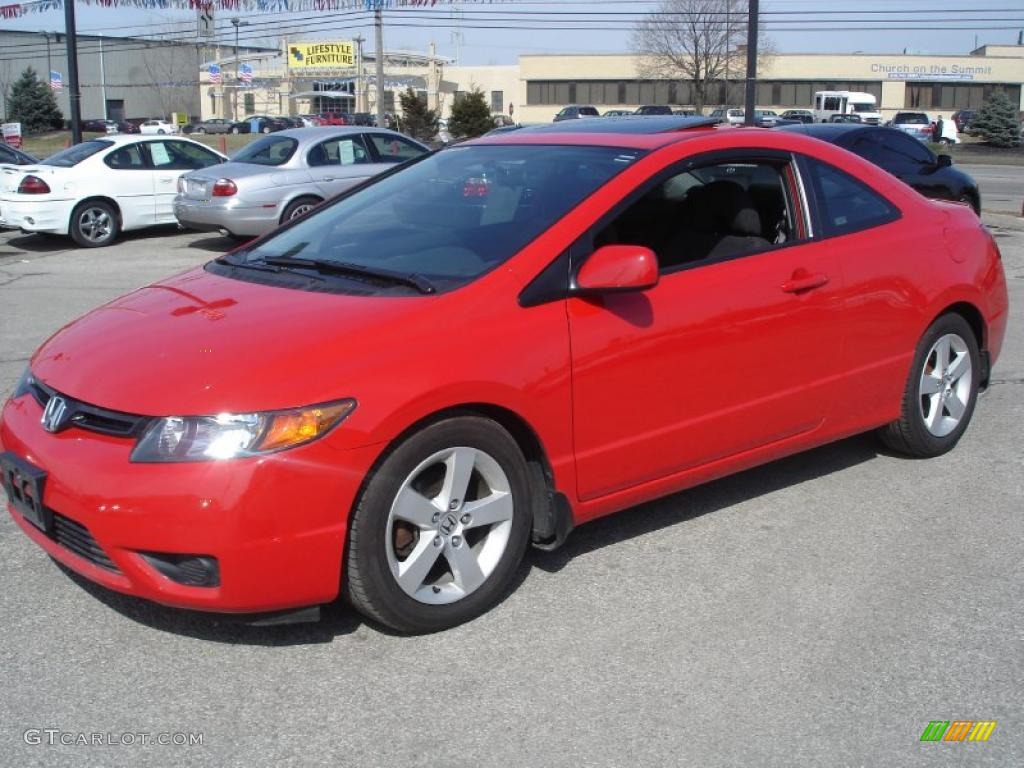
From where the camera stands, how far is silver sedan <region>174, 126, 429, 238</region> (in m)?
13.5

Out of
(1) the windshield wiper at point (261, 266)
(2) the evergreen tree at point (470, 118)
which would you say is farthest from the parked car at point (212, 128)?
(1) the windshield wiper at point (261, 266)

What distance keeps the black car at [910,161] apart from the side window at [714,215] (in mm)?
8702

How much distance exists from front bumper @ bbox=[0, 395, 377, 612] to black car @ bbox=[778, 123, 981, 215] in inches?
429

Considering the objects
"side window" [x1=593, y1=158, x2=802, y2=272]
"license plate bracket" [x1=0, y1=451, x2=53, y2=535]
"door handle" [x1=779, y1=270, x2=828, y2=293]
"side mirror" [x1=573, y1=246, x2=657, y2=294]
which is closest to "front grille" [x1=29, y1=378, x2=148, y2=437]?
"license plate bracket" [x1=0, y1=451, x2=53, y2=535]

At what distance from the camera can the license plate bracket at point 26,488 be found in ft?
11.3

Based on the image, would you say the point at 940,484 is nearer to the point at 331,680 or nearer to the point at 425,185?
the point at 425,185

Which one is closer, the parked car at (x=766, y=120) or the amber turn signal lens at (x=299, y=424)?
the amber turn signal lens at (x=299, y=424)

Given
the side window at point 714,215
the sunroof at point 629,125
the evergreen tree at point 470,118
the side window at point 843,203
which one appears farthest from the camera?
the evergreen tree at point 470,118

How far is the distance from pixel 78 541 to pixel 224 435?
67cm

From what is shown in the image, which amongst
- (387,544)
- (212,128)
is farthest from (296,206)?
(212,128)

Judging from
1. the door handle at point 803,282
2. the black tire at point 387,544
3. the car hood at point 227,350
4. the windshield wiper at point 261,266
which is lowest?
the black tire at point 387,544

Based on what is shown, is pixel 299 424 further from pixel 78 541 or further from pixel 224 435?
pixel 78 541

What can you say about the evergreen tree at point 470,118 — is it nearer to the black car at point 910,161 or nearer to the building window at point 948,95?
the black car at point 910,161

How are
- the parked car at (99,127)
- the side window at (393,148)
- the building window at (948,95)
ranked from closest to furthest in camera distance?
the side window at (393,148)
the parked car at (99,127)
the building window at (948,95)
